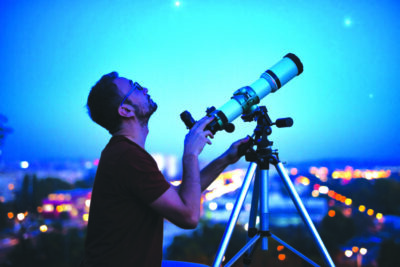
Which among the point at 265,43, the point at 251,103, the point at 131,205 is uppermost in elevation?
the point at 265,43

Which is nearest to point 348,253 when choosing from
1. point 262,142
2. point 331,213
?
point 331,213

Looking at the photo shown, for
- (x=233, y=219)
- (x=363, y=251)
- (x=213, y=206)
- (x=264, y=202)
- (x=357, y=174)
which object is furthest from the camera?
(x=363, y=251)

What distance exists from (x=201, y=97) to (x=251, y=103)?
5.00ft

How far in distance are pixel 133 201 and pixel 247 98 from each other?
55 centimetres

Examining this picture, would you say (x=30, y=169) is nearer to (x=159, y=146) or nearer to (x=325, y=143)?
(x=159, y=146)

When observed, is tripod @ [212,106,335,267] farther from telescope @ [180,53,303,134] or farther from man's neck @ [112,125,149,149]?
man's neck @ [112,125,149,149]

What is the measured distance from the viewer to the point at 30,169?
115 inches

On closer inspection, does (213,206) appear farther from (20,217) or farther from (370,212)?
(20,217)

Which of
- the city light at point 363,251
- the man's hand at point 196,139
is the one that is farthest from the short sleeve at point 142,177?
the city light at point 363,251

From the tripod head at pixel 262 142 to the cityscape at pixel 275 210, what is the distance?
1.55 metres

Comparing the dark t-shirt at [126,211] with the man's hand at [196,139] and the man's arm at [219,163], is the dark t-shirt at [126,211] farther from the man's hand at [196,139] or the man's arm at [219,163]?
the man's arm at [219,163]

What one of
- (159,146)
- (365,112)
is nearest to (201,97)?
(159,146)

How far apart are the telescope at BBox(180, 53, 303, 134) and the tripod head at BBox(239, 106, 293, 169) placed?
0.14 feet

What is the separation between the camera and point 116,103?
1015mm
